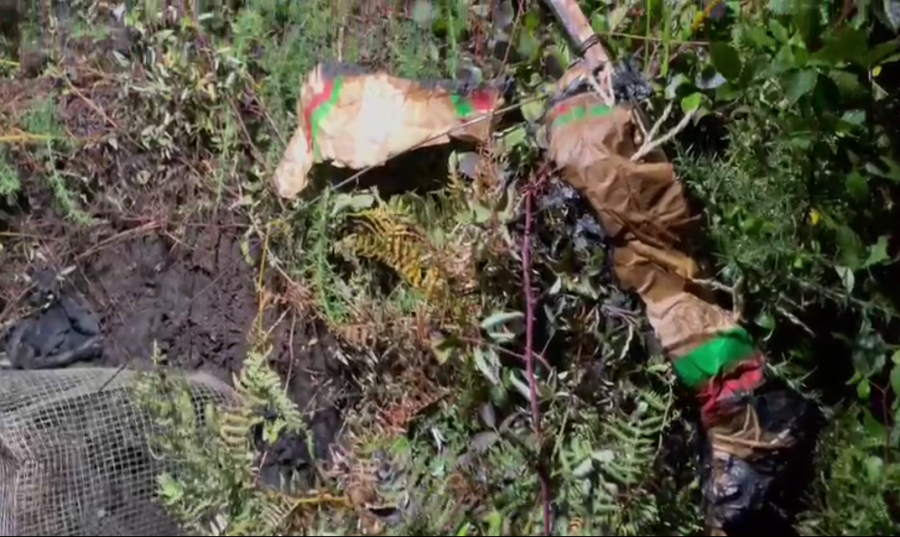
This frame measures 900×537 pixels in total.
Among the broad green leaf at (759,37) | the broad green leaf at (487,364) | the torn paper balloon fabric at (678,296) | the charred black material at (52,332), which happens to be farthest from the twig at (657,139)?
the charred black material at (52,332)

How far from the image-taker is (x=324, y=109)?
182 cm

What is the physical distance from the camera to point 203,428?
164cm

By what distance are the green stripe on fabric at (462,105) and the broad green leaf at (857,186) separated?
1.91 feet

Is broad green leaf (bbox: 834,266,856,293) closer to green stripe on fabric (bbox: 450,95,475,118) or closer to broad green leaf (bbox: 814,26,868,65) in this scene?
broad green leaf (bbox: 814,26,868,65)

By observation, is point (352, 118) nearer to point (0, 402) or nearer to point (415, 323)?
point (415, 323)

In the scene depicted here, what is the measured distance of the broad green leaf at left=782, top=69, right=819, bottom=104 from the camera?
151cm

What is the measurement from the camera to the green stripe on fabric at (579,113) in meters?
1.61

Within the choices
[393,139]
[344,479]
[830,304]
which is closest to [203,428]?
[344,479]

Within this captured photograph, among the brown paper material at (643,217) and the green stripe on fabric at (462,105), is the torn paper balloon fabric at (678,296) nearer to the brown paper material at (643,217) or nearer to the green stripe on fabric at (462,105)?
the brown paper material at (643,217)

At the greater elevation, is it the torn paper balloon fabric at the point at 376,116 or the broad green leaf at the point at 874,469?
the torn paper balloon fabric at the point at 376,116

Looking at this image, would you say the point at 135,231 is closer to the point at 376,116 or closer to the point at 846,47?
the point at 376,116

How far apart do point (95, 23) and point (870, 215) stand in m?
1.61

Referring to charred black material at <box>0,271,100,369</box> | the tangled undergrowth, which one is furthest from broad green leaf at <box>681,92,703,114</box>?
charred black material at <box>0,271,100,369</box>

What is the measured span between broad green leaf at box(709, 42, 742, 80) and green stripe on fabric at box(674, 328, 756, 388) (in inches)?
14.6
